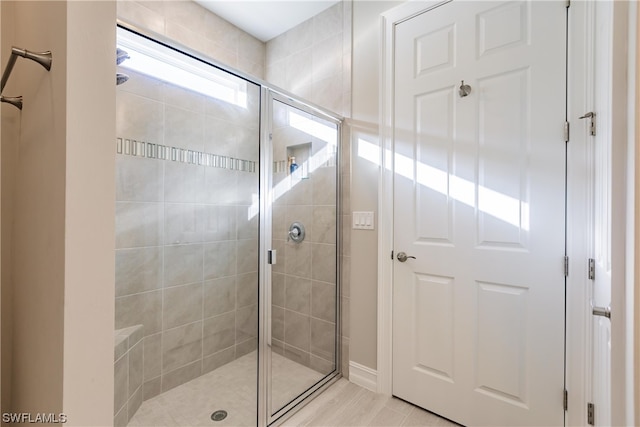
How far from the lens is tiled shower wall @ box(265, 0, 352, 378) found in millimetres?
2029

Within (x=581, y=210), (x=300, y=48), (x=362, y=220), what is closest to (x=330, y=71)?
(x=300, y=48)

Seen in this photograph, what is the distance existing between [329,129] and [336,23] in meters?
0.86

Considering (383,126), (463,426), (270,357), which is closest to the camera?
(463,426)

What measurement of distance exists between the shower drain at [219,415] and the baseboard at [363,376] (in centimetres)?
84

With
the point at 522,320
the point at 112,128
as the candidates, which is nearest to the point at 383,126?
the point at 522,320

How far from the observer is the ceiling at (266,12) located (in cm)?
213

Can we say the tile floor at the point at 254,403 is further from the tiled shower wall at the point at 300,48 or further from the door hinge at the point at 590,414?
the door hinge at the point at 590,414

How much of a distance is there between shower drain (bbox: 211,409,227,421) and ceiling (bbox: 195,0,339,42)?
9.08 feet

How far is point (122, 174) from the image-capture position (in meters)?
1.63

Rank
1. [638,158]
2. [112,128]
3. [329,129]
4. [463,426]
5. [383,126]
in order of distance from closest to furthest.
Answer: [638,158]
[112,128]
[463,426]
[383,126]
[329,129]

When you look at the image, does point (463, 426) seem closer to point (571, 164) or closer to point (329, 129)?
point (571, 164)

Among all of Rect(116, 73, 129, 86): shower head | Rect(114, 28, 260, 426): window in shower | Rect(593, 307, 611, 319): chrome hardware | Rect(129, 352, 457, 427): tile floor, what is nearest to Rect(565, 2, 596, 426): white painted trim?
Rect(593, 307, 611, 319): chrome hardware

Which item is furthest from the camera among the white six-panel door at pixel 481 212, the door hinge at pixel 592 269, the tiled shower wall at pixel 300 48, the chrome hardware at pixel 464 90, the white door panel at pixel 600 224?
the tiled shower wall at pixel 300 48

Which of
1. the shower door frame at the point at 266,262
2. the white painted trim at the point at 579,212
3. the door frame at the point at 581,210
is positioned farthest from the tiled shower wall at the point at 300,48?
the white painted trim at the point at 579,212
